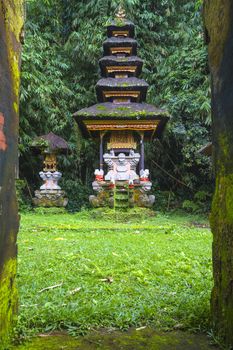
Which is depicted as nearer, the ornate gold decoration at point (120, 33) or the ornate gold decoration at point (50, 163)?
the ornate gold decoration at point (50, 163)

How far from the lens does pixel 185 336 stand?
7.52 feet

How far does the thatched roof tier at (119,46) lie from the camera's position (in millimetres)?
15297

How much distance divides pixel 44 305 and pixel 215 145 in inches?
70.0

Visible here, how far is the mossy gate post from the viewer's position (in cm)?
205

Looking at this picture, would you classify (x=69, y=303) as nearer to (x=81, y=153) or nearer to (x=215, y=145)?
(x=215, y=145)

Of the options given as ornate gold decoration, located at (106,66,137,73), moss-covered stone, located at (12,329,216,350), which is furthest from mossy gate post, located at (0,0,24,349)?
ornate gold decoration, located at (106,66,137,73)

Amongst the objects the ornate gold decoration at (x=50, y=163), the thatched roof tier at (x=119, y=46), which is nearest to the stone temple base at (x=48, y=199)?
the ornate gold decoration at (x=50, y=163)

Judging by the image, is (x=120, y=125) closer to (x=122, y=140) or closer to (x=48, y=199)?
(x=122, y=140)

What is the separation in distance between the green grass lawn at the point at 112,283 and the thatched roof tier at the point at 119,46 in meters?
11.0

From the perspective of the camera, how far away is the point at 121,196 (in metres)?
12.6

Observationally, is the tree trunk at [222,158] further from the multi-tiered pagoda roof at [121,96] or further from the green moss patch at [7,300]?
the multi-tiered pagoda roof at [121,96]

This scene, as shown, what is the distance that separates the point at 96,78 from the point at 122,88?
4.54 meters

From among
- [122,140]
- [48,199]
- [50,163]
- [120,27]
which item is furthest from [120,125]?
[120,27]

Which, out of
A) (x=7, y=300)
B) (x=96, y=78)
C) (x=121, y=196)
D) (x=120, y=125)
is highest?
(x=96, y=78)
